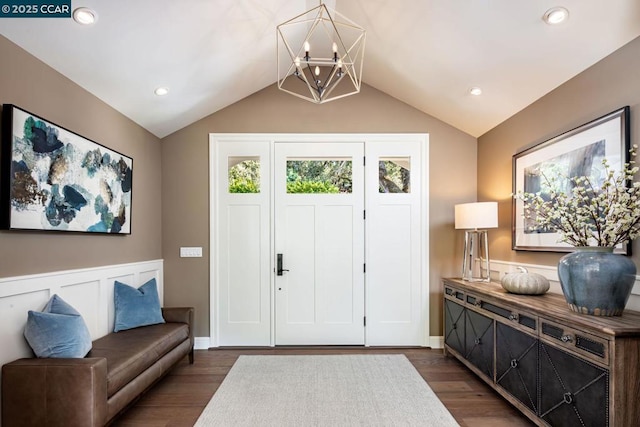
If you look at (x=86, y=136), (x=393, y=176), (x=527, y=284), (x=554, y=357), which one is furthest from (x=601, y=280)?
(x=86, y=136)

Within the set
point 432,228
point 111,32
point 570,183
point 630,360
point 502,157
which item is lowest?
point 630,360

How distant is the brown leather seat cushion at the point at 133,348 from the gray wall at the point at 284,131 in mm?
942

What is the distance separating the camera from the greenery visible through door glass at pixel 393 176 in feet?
14.4

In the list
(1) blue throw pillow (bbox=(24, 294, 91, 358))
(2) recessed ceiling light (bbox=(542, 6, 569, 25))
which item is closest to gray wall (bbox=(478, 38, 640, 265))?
(2) recessed ceiling light (bbox=(542, 6, 569, 25))

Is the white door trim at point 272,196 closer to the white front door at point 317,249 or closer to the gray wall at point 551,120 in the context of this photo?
the white front door at point 317,249

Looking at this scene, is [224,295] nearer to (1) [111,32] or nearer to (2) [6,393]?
(2) [6,393]

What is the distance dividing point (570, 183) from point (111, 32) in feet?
11.6

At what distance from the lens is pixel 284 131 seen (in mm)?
4359

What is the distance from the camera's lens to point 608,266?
2.01 metres

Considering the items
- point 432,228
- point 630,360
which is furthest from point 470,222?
point 630,360

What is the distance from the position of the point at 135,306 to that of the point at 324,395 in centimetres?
193

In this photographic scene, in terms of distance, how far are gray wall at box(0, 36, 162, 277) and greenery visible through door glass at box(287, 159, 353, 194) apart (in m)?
1.61

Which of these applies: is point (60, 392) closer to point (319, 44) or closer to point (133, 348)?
point (133, 348)

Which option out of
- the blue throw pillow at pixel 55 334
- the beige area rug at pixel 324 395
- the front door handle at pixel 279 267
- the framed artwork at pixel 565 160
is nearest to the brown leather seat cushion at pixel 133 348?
the blue throw pillow at pixel 55 334
